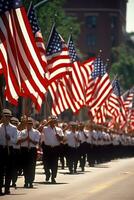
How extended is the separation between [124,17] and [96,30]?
1596 centimetres

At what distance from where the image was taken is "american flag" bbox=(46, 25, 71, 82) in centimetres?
3164

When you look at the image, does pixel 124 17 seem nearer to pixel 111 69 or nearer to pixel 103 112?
pixel 111 69

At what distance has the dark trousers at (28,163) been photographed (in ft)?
83.2

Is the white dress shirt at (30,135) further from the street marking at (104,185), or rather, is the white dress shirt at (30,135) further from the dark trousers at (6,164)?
the dark trousers at (6,164)

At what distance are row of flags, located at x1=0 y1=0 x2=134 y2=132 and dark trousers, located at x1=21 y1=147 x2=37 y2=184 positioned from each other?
1481 mm

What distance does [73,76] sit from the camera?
38844mm

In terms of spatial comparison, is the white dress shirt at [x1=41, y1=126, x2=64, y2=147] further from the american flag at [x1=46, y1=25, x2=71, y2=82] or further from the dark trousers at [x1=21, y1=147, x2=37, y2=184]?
the american flag at [x1=46, y1=25, x2=71, y2=82]

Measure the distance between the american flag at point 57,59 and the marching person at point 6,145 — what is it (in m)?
8.66

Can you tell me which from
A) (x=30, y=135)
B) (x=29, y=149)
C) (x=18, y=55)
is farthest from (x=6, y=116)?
(x=29, y=149)

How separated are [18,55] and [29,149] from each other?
259 cm

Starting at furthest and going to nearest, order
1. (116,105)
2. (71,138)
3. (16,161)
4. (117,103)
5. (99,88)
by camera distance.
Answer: (117,103), (116,105), (99,88), (71,138), (16,161)

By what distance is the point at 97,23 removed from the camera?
150 metres

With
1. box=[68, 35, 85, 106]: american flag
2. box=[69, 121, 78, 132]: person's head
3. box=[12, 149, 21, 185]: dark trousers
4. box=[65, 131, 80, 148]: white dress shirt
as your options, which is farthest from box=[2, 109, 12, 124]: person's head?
box=[68, 35, 85, 106]: american flag

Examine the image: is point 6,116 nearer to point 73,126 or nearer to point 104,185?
point 104,185
